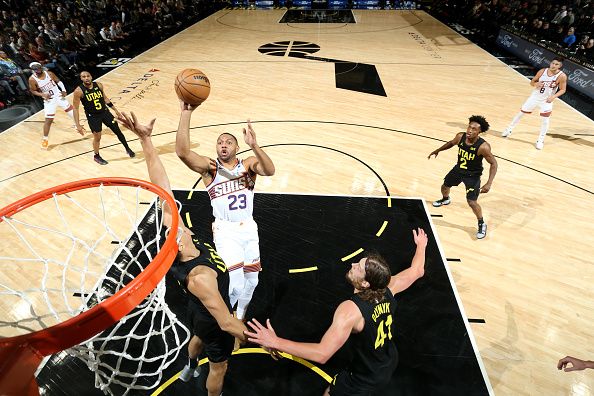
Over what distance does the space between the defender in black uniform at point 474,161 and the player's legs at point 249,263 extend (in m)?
3.10

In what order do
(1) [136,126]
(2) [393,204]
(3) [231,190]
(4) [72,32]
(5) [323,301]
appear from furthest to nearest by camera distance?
1. (4) [72,32]
2. (2) [393,204]
3. (5) [323,301]
4. (3) [231,190]
5. (1) [136,126]

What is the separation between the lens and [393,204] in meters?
5.76

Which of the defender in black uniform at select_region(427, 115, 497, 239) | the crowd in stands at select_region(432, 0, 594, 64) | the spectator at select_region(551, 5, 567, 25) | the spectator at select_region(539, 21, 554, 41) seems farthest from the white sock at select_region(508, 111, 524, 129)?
the spectator at select_region(551, 5, 567, 25)

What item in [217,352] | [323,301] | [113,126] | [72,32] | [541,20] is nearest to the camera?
[217,352]

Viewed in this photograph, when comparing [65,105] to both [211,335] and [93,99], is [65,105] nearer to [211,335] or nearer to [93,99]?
[93,99]

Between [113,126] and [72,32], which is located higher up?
[113,126]

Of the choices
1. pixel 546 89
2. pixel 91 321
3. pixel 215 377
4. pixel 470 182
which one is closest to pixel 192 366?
pixel 215 377

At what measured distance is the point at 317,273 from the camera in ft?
14.8

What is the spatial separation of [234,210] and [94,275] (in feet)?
7.46

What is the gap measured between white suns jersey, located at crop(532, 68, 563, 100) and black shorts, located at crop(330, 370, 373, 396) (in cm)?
761

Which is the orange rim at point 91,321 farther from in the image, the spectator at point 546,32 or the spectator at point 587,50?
the spectator at point 546,32

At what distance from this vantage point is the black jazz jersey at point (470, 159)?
468 centimetres

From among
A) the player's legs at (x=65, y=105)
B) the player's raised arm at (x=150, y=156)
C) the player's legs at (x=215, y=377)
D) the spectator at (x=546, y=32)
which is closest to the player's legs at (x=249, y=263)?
the player's legs at (x=215, y=377)

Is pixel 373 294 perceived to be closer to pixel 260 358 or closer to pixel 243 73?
pixel 260 358
